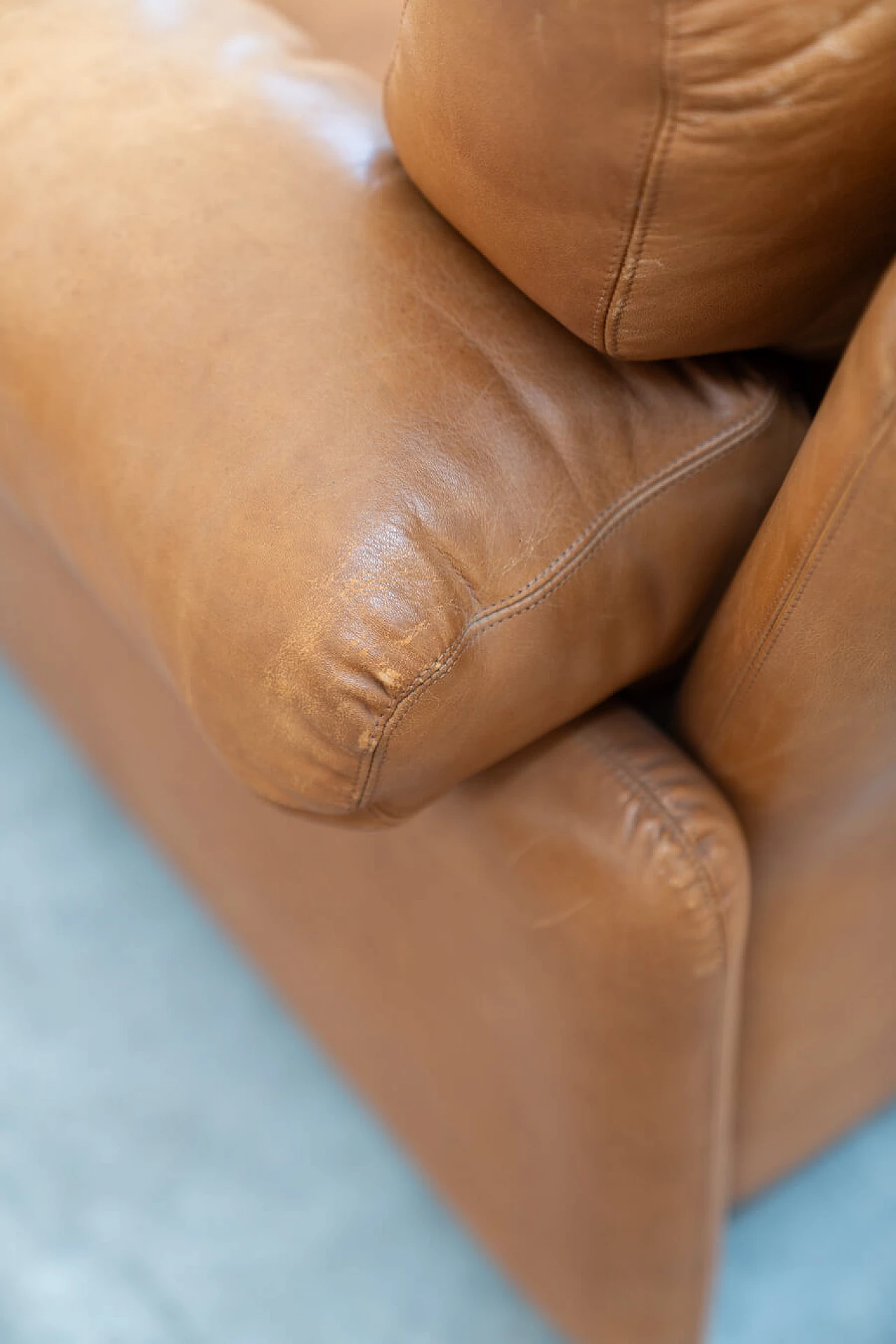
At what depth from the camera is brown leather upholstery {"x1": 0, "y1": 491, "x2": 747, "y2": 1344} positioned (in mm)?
616

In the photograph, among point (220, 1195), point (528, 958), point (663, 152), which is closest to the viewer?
point (663, 152)

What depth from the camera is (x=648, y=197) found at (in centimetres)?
49

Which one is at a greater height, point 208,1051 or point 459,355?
point 459,355

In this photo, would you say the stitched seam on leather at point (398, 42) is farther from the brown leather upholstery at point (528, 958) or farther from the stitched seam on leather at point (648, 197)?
the brown leather upholstery at point (528, 958)

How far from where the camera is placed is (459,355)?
22.5 inches

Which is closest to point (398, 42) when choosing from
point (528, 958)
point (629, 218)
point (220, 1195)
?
point (629, 218)

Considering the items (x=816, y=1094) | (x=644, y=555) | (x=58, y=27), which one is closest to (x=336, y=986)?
(x=816, y=1094)

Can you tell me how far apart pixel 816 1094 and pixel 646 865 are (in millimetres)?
374

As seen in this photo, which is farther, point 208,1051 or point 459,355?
point 208,1051

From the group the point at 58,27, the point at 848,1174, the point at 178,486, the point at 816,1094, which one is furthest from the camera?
the point at 848,1174

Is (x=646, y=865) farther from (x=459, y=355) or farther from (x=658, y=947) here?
(x=459, y=355)

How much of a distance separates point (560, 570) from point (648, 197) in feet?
0.51

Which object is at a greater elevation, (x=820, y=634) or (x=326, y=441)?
(x=326, y=441)

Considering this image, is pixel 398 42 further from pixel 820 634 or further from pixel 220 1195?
pixel 220 1195
